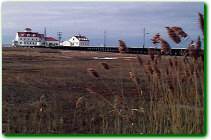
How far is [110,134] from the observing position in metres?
5.19

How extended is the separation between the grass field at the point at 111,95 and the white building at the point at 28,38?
55mm

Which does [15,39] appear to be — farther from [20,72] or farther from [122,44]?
[122,44]

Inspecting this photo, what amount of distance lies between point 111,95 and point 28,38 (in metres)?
0.59

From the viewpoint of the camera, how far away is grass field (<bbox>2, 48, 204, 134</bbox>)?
5.20 m

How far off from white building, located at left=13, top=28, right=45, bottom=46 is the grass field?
0.06 meters

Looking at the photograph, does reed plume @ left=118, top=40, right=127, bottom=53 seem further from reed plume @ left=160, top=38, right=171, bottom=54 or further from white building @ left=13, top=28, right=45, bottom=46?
white building @ left=13, top=28, right=45, bottom=46

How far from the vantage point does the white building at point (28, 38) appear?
5.22 meters

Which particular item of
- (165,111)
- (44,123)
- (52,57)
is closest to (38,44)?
(52,57)

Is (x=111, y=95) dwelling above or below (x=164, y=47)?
below

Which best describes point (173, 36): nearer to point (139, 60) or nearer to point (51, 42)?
point (139, 60)

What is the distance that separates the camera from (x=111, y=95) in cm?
523

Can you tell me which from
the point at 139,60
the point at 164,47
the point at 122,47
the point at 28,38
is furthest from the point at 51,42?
the point at 164,47

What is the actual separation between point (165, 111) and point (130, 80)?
0.27 metres

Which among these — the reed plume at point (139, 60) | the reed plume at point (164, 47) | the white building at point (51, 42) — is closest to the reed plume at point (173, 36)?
the reed plume at point (164, 47)
